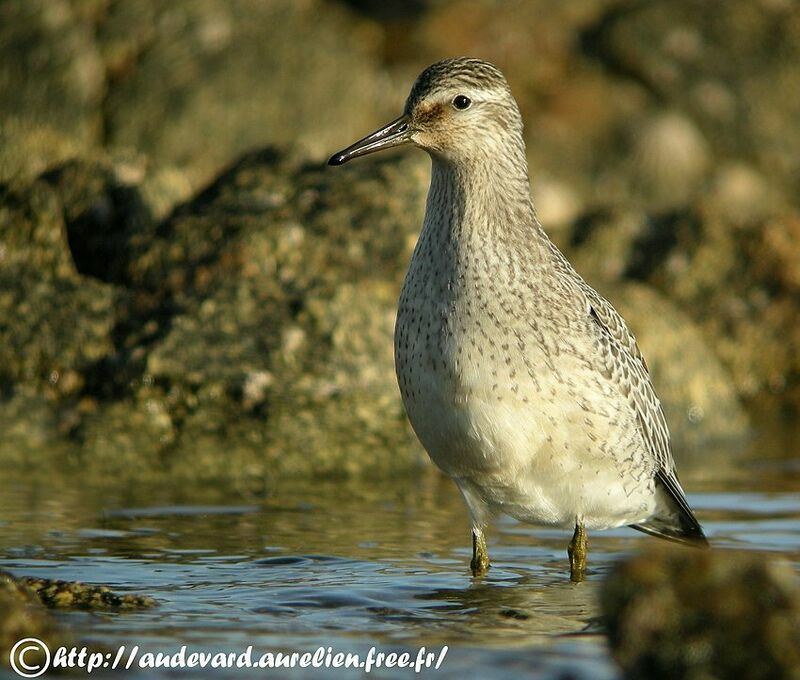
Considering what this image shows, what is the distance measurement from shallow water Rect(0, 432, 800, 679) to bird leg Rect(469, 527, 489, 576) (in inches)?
2.6

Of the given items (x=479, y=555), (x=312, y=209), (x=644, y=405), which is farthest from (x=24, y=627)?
(x=312, y=209)

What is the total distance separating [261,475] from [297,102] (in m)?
8.12

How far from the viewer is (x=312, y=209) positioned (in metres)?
11.7

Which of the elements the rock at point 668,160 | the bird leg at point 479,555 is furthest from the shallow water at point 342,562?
the rock at point 668,160

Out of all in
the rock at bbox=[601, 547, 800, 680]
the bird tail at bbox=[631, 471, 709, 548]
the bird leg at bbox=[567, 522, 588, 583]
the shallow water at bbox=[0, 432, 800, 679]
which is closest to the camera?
the rock at bbox=[601, 547, 800, 680]

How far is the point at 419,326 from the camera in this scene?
7.80m

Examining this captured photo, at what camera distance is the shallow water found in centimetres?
646

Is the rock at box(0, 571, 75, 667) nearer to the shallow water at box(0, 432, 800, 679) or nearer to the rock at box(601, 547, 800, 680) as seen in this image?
the shallow water at box(0, 432, 800, 679)

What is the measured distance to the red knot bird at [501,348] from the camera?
7.62 m

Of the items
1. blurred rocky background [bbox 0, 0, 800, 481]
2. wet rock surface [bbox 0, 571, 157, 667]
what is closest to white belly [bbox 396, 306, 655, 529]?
wet rock surface [bbox 0, 571, 157, 667]

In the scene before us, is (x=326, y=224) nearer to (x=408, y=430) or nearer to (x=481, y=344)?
(x=408, y=430)
